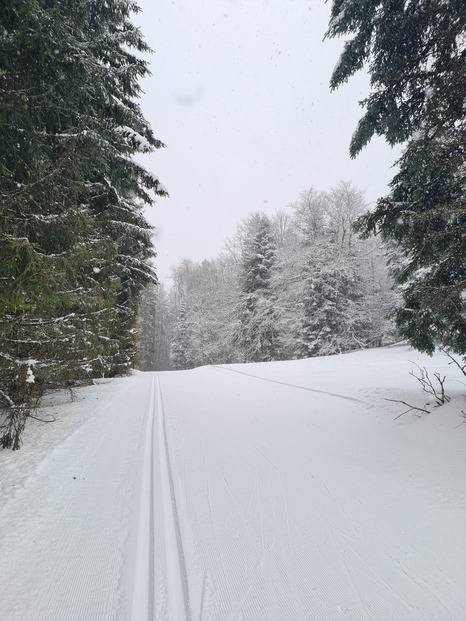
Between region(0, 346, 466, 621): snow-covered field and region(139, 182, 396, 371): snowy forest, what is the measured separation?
14467 millimetres

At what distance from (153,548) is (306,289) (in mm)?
19402

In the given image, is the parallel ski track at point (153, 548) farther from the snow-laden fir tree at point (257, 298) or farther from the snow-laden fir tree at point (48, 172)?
the snow-laden fir tree at point (257, 298)

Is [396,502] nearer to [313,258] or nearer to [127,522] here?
[127,522]

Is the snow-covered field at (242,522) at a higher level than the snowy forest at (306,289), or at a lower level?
lower

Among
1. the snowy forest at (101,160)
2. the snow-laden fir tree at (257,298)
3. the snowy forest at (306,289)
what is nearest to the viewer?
the snowy forest at (101,160)

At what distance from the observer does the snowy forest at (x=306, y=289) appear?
2012cm

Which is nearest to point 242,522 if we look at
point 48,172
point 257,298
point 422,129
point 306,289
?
point 48,172

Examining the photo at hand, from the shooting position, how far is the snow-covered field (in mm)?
1755

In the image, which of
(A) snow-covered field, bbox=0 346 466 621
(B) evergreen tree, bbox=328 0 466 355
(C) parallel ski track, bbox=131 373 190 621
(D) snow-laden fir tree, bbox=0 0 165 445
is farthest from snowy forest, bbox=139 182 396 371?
(C) parallel ski track, bbox=131 373 190 621

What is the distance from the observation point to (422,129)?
15.7 feet

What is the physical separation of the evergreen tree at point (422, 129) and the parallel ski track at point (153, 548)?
153 inches

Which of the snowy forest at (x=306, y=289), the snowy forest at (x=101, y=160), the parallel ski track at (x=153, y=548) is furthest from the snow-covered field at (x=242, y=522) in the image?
the snowy forest at (x=306, y=289)

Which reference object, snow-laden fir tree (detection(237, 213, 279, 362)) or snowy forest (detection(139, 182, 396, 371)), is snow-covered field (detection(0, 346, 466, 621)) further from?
snow-laden fir tree (detection(237, 213, 279, 362))

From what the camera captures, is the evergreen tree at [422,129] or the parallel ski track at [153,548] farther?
the evergreen tree at [422,129]
